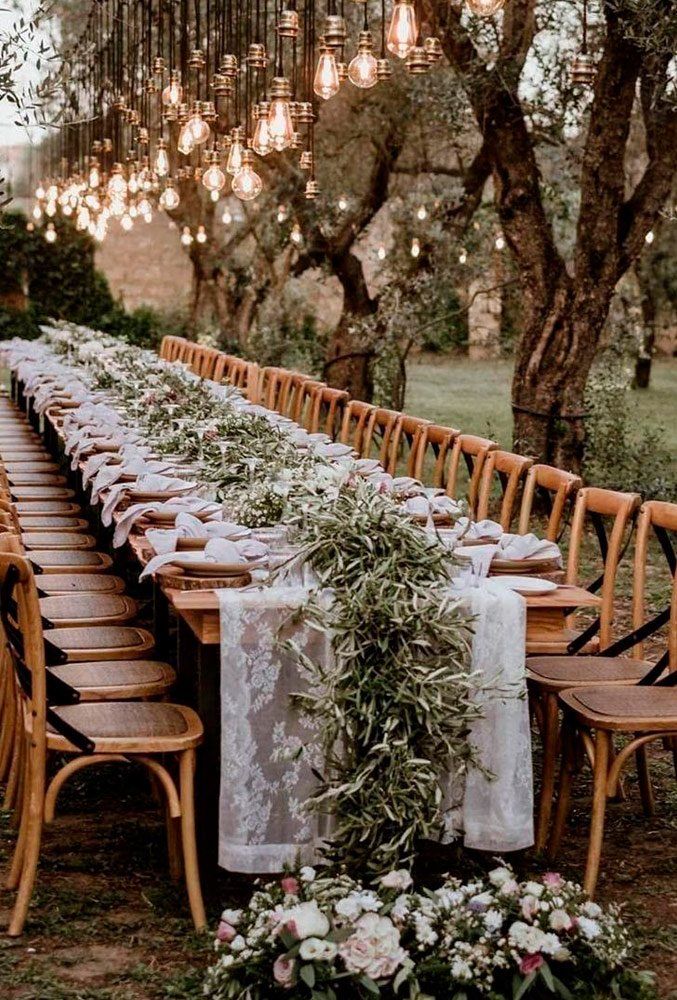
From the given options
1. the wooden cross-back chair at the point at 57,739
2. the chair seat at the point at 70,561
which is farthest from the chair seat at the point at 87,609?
the wooden cross-back chair at the point at 57,739

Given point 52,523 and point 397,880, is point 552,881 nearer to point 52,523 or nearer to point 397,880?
point 397,880

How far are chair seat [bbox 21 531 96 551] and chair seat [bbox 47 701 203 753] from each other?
2.28 m

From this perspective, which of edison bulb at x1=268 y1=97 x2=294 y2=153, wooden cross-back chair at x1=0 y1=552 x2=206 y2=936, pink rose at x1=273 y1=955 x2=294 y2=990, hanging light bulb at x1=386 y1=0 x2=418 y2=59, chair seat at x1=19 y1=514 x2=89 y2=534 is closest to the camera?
pink rose at x1=273 y1=955 x2=294 y2=990

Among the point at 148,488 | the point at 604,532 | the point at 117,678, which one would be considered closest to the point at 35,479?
the point at 148,488

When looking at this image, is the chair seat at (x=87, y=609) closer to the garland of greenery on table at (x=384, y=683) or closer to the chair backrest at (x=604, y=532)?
the garland of greenery on table at (x=384, y=683)

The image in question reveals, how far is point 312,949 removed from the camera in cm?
284

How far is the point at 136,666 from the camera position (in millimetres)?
3986

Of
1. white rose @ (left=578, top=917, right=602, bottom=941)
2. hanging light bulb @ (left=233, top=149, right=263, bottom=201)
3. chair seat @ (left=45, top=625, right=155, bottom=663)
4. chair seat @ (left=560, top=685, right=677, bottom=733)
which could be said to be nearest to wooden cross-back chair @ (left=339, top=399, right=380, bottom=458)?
hanging light bulb @ (left=233, top=149, right=263, bottom=201)

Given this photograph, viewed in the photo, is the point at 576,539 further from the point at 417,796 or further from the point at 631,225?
the point at 631,225

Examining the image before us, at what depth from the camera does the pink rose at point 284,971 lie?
282 centimetres

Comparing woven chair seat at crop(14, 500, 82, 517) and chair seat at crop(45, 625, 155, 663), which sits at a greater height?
chair seat at crop(45, 625, 155, 663)

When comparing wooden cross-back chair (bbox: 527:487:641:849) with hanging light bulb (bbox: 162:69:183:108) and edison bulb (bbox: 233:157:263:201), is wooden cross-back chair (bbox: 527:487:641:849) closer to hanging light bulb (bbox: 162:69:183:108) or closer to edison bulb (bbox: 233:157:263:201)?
edison bulb (bbox: 233:157:263:201)

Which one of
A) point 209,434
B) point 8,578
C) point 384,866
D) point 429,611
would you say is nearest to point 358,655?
point 429,611

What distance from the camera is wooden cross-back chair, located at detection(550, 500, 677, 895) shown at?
3.54 m
